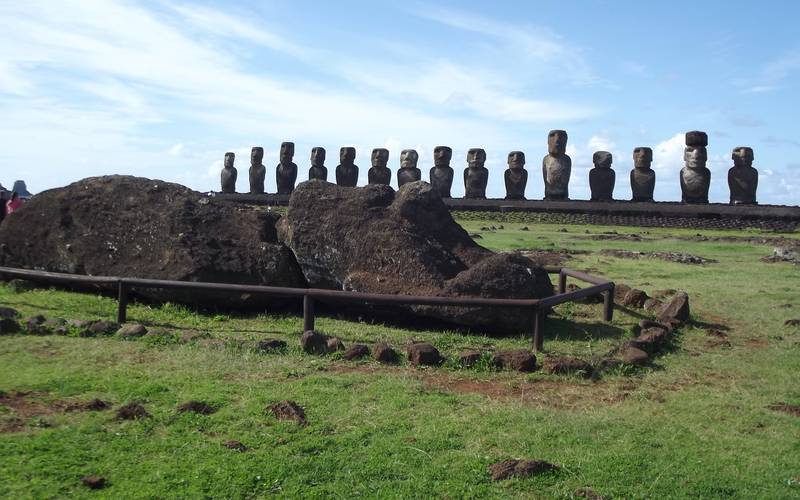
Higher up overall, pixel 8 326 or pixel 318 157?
pixel 318 157

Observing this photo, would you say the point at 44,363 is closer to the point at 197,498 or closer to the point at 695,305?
the point at 197,498

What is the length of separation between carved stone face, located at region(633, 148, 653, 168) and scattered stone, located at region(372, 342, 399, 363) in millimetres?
27802

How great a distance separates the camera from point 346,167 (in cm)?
4097

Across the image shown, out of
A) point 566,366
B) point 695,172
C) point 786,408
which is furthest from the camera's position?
point 695,172

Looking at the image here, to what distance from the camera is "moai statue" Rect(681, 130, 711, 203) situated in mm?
32094

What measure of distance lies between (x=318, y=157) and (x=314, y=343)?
35.2 metres

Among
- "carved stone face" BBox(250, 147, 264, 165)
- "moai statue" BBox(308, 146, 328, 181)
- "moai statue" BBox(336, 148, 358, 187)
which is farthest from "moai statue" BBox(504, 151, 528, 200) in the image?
"carved stone face" BBox(250, 147, 264, 165)

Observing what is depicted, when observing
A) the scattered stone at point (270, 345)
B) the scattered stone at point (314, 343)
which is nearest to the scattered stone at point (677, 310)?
the scattered stone at point (314, 343)

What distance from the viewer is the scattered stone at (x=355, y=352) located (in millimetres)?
7517

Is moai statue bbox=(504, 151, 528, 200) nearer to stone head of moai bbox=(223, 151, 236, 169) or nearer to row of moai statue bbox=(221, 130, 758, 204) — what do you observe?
row of moai statue bbox=(221, 130, 758, 204)

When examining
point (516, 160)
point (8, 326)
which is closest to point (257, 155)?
point (516, 160)

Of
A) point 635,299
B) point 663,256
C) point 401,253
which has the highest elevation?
point 401,253

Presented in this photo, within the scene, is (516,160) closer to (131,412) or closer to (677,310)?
(677,310)

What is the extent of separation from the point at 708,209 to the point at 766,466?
2724cm
